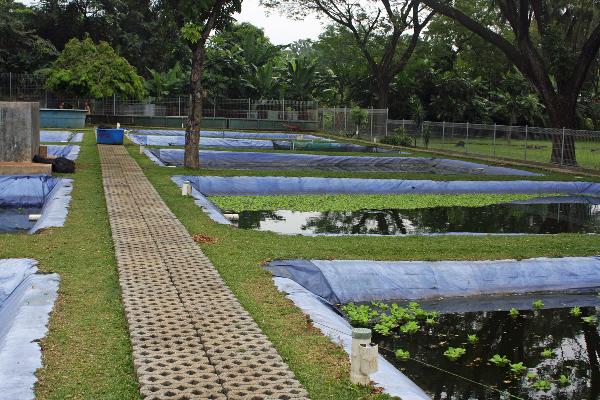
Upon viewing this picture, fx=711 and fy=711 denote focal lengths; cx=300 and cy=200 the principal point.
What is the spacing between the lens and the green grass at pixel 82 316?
5062 millimetres

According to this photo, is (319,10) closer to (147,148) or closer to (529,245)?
(147,148)

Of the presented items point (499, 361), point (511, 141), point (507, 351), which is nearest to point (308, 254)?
point (507, 351)

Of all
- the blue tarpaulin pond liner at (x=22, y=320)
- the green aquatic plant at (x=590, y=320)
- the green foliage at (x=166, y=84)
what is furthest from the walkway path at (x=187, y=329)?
the green foliage at (x=166, y=84)

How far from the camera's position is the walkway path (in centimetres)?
504

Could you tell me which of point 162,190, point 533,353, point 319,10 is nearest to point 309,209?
point 162,190

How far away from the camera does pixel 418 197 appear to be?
58.2ft

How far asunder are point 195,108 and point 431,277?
11.6 metres

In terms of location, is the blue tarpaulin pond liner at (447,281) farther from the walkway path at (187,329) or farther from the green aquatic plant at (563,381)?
the green aquatic plant at (563,381)

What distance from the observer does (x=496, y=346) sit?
25.1 feet

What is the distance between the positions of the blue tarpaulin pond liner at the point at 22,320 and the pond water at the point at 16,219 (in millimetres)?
4374

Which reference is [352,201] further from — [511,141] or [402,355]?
[511,141]

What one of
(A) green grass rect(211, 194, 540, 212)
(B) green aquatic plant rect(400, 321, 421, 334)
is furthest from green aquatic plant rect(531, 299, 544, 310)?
(A) green grass rect(211, 194, 540, 212)

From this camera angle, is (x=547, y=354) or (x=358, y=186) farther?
(x=358, y=186)

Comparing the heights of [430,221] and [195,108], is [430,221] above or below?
below
